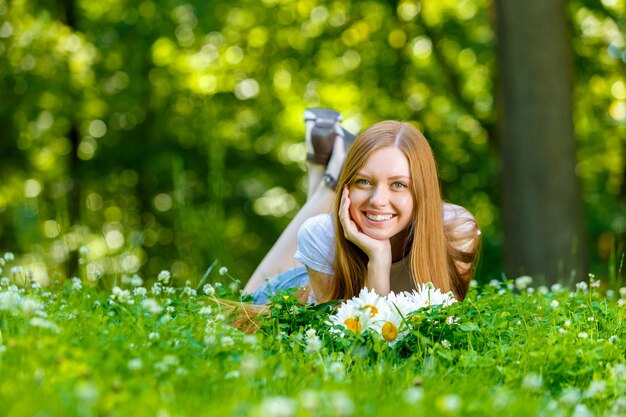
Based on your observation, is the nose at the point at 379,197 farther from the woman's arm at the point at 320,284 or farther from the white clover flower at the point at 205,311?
the white clover flower at the point at 205,311

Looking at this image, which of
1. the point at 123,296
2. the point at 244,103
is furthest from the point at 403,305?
the point at 244,103

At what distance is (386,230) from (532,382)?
1.47m

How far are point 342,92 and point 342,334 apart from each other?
11.4 metres

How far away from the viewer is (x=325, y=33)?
40.6 ft

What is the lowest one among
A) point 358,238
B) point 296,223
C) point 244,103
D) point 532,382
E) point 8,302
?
point 532,382

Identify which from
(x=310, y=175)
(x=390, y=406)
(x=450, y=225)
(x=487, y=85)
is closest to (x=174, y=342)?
(x=390, y=406)

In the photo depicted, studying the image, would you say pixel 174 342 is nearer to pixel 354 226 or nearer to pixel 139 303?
pixel 139 303

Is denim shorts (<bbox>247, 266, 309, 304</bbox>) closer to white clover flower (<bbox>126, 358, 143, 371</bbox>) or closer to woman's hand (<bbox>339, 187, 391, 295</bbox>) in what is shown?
woman's hand (<bbox>339, 187, 391, 295</bbox>)

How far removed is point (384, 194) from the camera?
3.84 metres

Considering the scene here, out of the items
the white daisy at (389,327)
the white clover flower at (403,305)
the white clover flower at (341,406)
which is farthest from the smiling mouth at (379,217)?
the white clover flower at (341,406)

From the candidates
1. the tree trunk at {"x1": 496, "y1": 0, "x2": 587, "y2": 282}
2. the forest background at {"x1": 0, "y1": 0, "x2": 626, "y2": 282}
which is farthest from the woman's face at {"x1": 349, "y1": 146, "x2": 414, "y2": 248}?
the forest background at {"x1": 0, "y1": 0, "x2": 626, "y2": 282}

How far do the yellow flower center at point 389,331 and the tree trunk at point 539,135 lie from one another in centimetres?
477

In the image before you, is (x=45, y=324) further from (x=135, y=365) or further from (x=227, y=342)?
(x=227, y=342)

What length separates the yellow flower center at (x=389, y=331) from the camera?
318 cm
